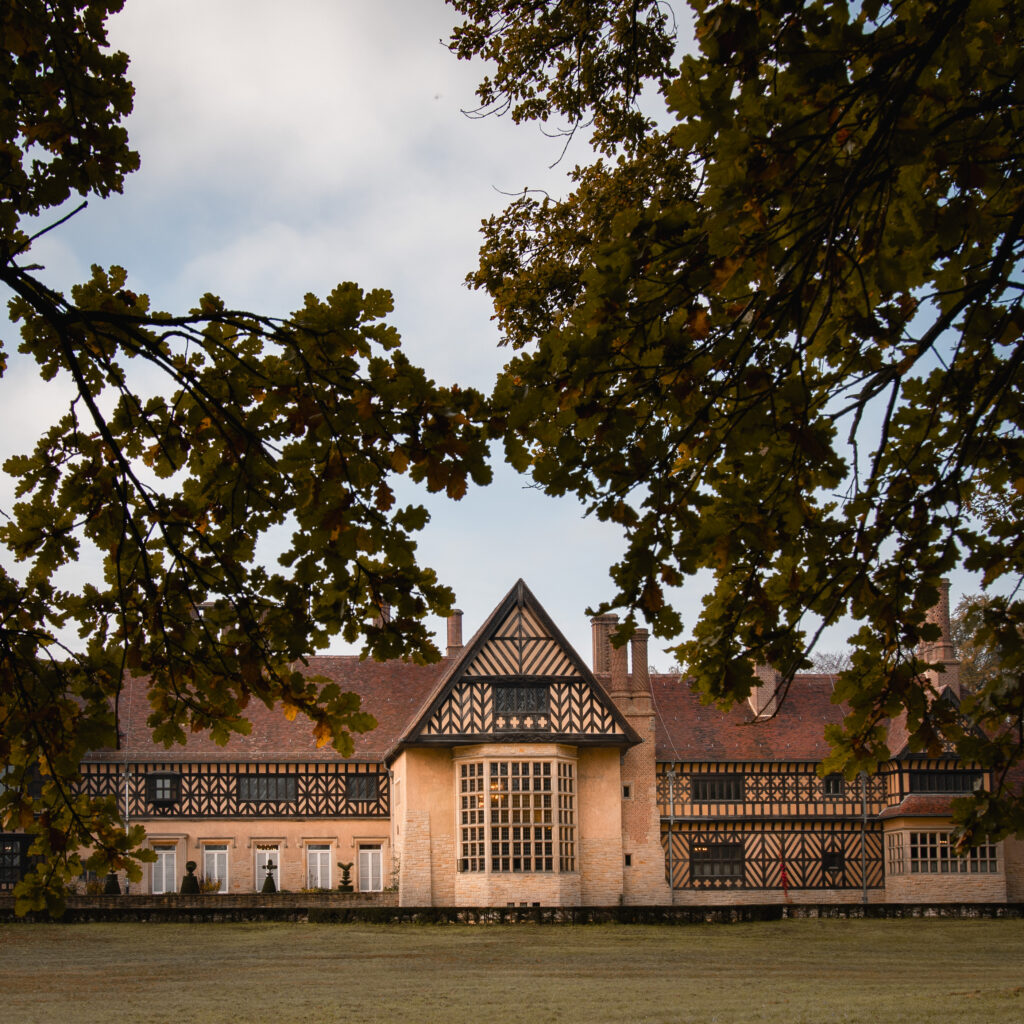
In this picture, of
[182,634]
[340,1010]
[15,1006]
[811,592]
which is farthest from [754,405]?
[15,1006]

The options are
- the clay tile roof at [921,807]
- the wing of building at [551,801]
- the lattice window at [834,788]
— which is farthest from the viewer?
the lattice window at [834,788]

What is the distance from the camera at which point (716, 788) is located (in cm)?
3111

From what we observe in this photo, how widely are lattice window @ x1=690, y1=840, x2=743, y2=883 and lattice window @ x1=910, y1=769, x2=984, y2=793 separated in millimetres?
4676

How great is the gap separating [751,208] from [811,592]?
182 centimetres

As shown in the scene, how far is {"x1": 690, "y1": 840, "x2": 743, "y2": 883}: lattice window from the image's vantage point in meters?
30.5

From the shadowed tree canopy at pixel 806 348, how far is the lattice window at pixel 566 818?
23021 mm

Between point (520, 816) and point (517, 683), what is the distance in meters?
2.98

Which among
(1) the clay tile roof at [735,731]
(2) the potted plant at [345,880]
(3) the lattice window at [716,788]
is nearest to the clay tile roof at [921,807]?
(1) the clay tile roof at [735,731]

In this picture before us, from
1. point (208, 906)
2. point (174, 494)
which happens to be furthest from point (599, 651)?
point (174, 494)

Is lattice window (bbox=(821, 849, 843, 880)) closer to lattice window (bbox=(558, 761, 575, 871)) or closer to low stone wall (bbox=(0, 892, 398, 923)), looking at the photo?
lattice window (bbox=(558, 761, 575, 871))

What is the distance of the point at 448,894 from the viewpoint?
2844 cm

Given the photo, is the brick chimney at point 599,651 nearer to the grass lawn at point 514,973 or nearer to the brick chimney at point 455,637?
the brick chimney at point 455,637

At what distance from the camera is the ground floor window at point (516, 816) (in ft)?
91.0

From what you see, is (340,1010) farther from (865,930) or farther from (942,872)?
(942,872)
